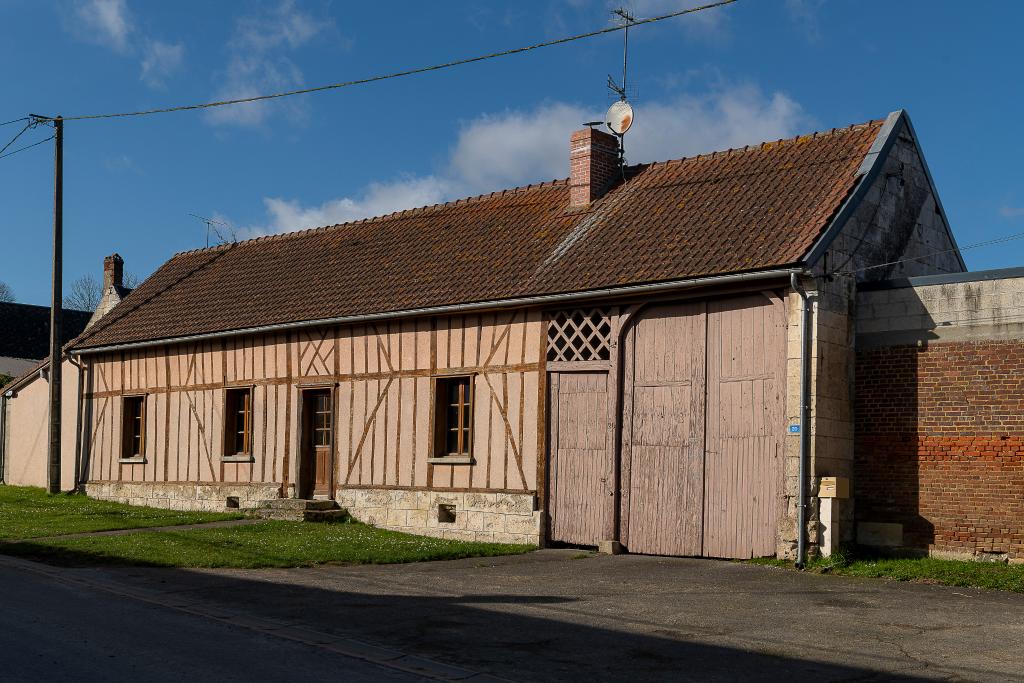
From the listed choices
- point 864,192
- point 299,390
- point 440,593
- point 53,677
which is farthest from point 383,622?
point 299,390

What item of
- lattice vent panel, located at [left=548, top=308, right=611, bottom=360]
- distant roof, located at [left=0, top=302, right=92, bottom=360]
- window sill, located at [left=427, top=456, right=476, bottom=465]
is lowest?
window sill, located at [left=427, top=456, right=476, bottom=465]

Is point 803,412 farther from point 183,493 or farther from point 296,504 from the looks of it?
point 183,493

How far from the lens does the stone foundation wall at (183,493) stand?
20.5m

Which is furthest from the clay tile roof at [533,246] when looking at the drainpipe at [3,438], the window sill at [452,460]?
the drainpipe at [3,438]

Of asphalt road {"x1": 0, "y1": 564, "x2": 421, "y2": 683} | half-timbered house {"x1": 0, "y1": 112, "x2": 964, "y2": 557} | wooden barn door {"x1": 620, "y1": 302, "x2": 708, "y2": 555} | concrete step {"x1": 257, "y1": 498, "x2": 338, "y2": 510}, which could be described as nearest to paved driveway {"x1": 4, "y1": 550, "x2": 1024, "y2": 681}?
asphalt road {"x1": 0, "y1": 564, "x2": 421, "y2": 683}

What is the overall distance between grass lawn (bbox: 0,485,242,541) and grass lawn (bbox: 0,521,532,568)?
52.1 inches

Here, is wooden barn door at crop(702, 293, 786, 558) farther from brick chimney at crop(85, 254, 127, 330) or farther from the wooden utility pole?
brick chimney at crop(85, 254, 127, 330)

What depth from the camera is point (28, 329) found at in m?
49.1

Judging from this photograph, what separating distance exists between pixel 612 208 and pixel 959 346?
6.16 metres

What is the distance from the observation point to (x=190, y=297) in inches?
944

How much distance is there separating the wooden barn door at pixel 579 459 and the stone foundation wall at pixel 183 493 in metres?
6.37

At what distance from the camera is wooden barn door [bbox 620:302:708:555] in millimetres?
14570

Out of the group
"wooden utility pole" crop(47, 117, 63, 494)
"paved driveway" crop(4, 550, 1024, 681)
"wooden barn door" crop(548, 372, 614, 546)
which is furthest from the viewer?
"wooden utility pole" crop(47, 117, 63, 494)

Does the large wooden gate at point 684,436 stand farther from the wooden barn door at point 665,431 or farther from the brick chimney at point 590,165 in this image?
the brick chimney at point 590,165
